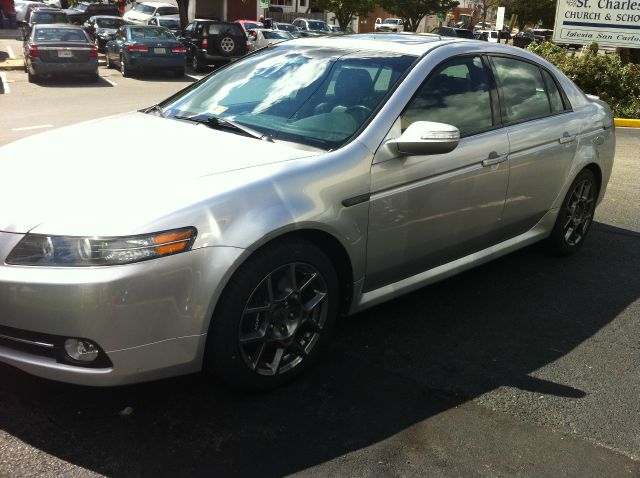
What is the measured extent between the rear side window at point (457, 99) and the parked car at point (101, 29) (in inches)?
897

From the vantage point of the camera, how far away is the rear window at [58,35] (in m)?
17.2

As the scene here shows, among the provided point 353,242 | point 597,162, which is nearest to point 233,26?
point 597,162

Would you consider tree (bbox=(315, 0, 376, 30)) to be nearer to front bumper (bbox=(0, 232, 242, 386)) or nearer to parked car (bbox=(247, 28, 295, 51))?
parked car (bbox=(247, 28, 295, 51))

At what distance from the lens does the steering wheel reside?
11.6ft

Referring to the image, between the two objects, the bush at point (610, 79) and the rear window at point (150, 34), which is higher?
the rear window at point (150, 34)

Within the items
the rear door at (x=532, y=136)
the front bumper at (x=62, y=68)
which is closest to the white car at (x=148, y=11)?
the front bumper at (x=62, y=68)

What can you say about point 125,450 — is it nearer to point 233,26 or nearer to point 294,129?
point 294,129

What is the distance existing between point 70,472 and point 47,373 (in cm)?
40

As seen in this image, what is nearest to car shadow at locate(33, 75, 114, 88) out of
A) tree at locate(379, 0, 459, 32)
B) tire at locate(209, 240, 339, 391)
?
tire at locate(209, 240, 339, 391)

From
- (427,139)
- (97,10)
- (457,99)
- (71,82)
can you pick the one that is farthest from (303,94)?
(97,10)

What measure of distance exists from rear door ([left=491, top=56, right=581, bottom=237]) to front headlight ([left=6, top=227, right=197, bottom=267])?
2.51 m

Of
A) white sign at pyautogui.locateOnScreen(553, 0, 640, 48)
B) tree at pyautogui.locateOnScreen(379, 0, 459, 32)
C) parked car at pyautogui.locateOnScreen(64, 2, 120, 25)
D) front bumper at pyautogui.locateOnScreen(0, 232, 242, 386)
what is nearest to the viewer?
front bumper at pyautogui.locateOnScreen(0, 232, 242, 386)

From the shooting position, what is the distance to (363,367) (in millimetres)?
3506

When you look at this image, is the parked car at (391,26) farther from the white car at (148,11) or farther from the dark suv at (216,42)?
the dark suv at (216,42)
